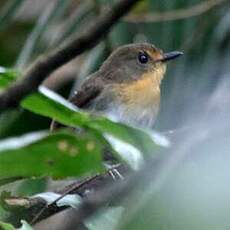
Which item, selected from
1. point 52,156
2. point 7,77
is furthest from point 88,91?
point 52,156

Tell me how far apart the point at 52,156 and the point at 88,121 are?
0.22ft

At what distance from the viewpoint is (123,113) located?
4180 mm

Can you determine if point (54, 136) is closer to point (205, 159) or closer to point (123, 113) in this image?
point (205, 159)

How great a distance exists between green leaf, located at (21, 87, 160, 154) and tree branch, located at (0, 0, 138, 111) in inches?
2.7

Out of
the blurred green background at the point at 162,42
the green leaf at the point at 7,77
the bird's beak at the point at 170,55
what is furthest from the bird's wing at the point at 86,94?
the green leaf at the point at 7,77

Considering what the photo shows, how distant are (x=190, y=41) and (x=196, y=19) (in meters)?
0.13

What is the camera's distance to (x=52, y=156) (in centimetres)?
101

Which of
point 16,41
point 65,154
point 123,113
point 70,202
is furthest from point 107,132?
point 16,41

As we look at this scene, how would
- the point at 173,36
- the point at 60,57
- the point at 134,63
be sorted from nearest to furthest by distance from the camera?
the point at 60,57
the point at 173,36
the point at 134,63

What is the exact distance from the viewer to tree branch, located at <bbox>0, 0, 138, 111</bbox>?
1162mm

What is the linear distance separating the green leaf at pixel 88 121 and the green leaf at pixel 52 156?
0.02m

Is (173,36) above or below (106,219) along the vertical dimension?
above

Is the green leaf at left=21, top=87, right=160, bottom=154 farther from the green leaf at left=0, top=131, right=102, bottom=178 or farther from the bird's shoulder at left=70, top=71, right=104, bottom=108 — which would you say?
the bird's shoulder at left=70, top=71, right=104, bottom=108

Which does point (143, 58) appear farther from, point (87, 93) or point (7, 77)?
point (7, 77)
